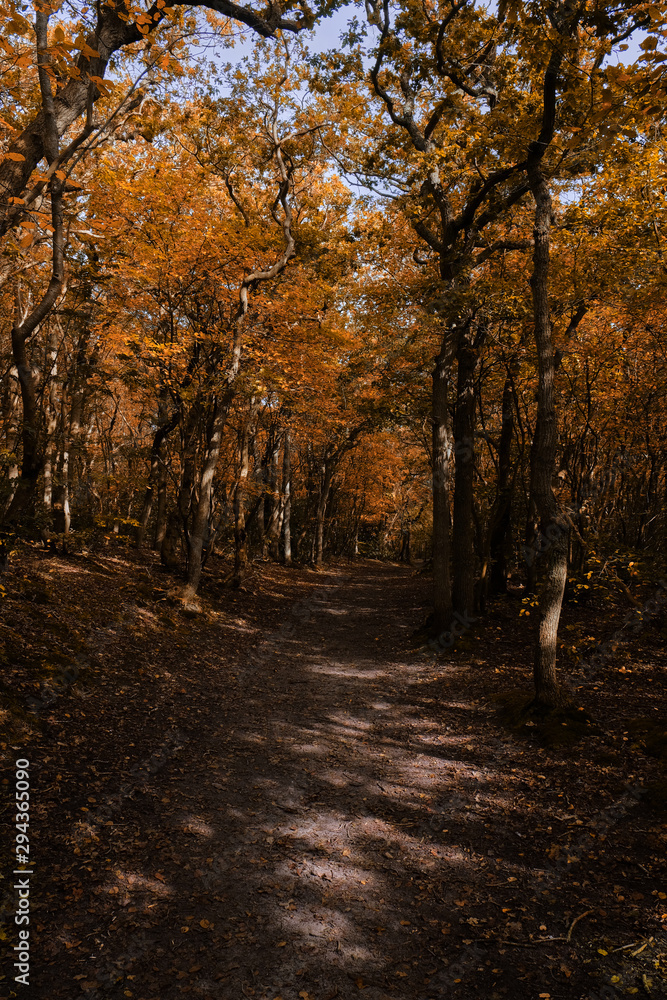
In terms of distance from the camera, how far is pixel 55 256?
455 centimetres

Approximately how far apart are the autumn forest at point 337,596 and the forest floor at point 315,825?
30 mm

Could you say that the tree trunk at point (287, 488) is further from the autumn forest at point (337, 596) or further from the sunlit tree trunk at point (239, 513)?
the sunlit tree trunk at point (239, 513)

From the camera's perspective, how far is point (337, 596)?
18375mm

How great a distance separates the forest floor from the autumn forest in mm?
30

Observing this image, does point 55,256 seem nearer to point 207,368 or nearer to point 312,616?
point 207,368

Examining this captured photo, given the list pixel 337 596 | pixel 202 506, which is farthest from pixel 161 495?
pixel 337 596

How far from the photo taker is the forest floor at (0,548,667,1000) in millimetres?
3189

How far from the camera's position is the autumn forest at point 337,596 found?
11.7 feet

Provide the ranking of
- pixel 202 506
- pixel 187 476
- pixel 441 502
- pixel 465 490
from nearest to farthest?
pixel 441 502
pixel 465 490
pixel 202 506
pixel 187 476

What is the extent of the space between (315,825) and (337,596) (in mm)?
13663

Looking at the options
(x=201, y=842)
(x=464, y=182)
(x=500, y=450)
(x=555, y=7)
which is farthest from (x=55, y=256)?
(x=500, y=450)

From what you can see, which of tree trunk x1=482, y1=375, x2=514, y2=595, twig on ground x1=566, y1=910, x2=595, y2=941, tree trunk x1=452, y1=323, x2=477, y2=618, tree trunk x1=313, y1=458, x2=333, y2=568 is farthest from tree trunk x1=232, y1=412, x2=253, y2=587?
twig on ground x1=566, y1=910, x2=595, y2=941

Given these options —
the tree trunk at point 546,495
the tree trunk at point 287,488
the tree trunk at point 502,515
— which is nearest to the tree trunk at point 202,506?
the tree trunk at point 502,515

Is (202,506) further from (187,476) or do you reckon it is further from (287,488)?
(287,488)
